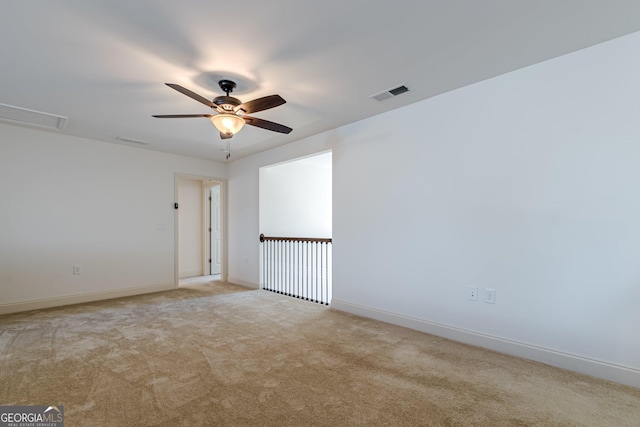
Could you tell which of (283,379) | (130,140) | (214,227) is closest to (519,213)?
(283,379)

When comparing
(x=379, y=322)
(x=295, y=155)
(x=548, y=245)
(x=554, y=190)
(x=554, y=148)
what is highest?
(x=295, y=155)

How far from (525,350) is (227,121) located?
3.18 m

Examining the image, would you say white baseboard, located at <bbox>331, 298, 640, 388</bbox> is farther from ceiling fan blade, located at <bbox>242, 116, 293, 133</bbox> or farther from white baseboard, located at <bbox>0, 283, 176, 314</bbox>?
white baseboard, located at <bbox>0, 283, 176, 314</bbox>

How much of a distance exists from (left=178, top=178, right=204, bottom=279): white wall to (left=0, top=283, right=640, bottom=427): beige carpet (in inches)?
129

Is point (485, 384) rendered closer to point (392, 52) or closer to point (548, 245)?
point (548, 245)

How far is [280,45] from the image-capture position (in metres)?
2.08

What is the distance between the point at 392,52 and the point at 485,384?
2.49m

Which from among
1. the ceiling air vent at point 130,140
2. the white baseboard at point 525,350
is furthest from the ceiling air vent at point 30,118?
the white baseboard at point 525,350

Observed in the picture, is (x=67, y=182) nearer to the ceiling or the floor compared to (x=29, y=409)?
nearer to the ceiling

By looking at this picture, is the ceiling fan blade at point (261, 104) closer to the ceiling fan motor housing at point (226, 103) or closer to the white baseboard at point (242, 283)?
the ceiling fan motor housing at point (226, 103)

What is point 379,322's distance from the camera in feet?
10.8

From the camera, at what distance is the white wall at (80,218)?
148 inches

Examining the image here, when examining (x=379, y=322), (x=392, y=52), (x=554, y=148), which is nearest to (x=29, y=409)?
(x=379, y=322)

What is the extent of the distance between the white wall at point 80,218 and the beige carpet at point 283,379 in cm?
103
